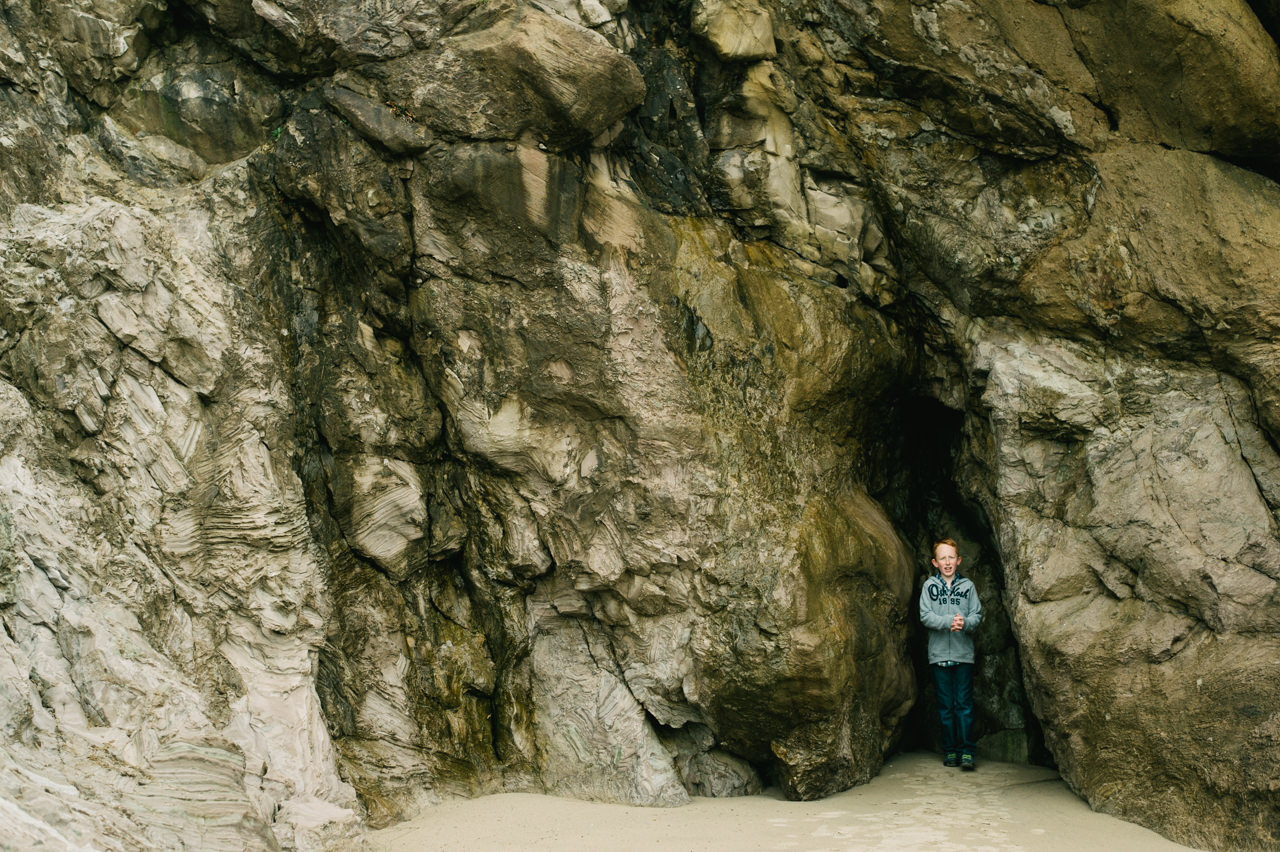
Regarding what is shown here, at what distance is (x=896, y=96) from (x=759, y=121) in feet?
3.00

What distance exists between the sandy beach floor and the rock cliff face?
227 millimetres

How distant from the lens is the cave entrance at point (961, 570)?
25.3ft

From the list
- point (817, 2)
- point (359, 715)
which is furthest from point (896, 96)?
point (359, 715)

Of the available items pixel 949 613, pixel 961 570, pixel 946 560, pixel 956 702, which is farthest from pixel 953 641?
pixel 961 570

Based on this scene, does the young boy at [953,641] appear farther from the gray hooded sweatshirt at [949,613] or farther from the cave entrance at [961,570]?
the cave entrance at [961,570]

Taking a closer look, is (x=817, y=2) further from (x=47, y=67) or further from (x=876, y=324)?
(x=47, y=67)

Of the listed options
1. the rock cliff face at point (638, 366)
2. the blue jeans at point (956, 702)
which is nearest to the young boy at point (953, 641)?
the blue jeans at point (956, 702)

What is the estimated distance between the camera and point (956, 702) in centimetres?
738

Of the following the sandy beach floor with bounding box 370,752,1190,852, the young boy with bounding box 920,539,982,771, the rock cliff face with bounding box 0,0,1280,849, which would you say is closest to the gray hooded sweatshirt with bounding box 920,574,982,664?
the young boy with bounding box 920,539,982,771

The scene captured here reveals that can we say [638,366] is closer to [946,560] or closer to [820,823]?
[946,560]

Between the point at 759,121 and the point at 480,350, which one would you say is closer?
the point at 480,350

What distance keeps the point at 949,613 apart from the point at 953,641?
20cm

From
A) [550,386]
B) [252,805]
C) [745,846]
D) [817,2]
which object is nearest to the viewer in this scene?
[252,805]

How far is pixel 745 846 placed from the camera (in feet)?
19.1
